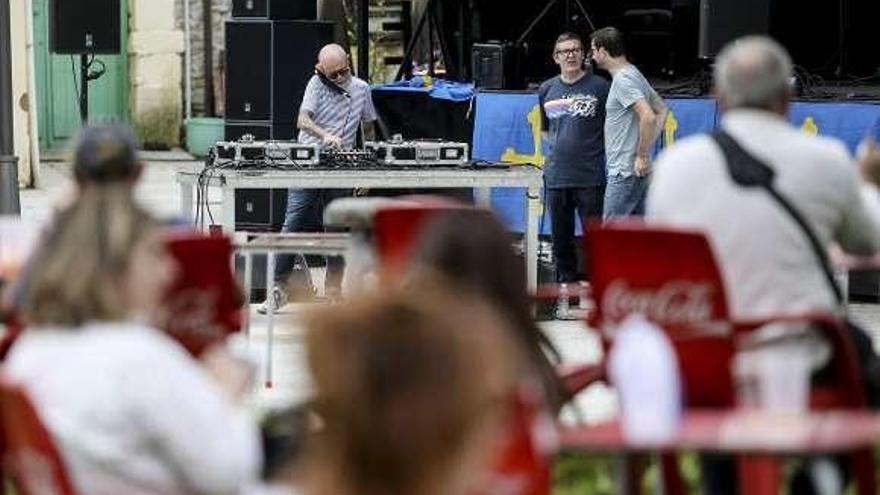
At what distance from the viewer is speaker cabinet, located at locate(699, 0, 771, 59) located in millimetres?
14242

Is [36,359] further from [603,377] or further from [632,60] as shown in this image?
[632,60]

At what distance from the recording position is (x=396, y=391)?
267 cm

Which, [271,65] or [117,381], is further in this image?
[271,65]

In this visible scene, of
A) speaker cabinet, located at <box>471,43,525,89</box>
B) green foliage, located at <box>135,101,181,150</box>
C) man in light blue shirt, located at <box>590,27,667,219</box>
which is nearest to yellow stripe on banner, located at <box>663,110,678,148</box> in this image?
man in light blue shirt, located at <box>590,27,667,219</box>

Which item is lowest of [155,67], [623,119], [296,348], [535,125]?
[155,67]

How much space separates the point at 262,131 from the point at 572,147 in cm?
299

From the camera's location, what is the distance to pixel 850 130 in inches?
508

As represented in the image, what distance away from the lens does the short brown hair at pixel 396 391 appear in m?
2.65

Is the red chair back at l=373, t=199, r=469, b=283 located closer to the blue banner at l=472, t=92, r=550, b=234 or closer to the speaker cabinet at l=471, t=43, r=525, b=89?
the blue banner at l=472, t=92, r=550, b=234

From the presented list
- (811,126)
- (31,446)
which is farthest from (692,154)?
(811,126)

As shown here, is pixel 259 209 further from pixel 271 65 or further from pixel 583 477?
pixel 583 477

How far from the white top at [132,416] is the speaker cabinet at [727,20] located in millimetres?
10295

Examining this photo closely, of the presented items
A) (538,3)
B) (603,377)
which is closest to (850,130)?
(538,3)

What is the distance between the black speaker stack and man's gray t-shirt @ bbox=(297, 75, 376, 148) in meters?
1.79
